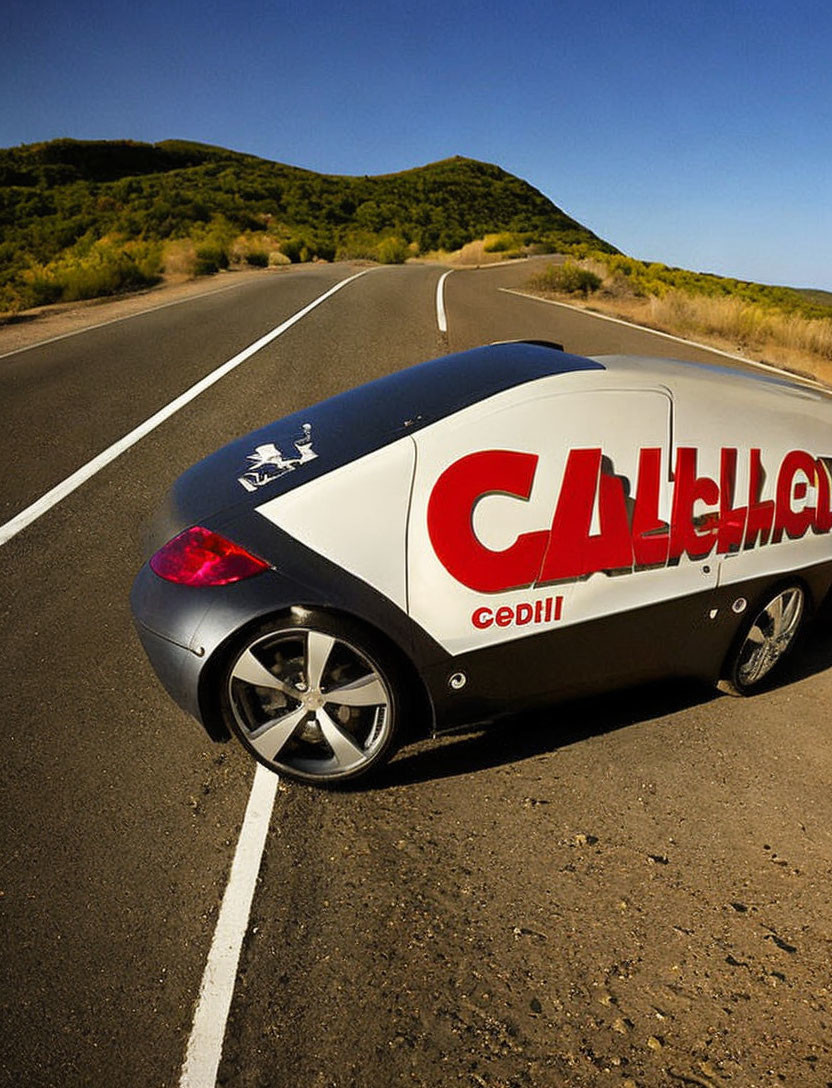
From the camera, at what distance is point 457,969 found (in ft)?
8.63

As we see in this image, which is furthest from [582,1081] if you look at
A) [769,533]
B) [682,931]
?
[769,533]

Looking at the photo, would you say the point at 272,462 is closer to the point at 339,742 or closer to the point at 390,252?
the point at 339,742

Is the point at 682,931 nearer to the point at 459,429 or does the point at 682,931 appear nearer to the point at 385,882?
the point at 385,882

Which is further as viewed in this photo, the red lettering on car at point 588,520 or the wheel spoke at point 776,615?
the wheel spoke at point 776,615

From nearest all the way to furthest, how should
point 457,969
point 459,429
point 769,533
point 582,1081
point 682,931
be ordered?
point 582,1081 < point 457,969 < point 682,931 < point 459,429 < point 769,533

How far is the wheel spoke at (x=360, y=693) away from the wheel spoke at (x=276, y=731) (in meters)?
0.15

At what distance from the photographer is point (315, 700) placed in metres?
3.29

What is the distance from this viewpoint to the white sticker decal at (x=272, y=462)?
3592 millimetres

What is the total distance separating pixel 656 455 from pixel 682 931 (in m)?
1.83

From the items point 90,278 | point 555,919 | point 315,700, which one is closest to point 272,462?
point 315,700

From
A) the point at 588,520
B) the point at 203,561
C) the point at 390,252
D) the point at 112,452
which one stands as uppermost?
the point at 390,252

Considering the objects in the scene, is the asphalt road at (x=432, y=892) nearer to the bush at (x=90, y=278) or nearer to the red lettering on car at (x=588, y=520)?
the red lettering on car at (x=588, y=520)

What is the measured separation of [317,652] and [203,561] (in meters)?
0.59

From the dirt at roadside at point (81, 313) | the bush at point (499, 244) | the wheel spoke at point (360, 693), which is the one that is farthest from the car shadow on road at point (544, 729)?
the bush at point (499, 244)
